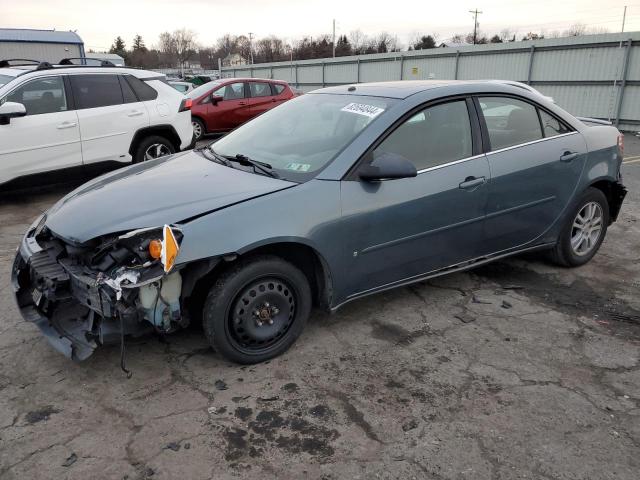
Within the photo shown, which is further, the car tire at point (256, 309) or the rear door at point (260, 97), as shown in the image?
the rear door at point (260, 97)

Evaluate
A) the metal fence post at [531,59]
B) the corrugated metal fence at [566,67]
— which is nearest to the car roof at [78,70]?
the corrugated metal fence at [566,67]

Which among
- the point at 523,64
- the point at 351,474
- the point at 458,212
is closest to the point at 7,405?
the point at 351,474

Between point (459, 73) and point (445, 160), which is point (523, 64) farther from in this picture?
point (445, 160)

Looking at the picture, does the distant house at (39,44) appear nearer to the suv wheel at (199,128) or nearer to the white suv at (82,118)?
the suv wheel at (199,128)

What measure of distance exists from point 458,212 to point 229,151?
5.73 ft

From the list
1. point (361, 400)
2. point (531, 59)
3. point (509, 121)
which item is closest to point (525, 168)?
point (509, 121)

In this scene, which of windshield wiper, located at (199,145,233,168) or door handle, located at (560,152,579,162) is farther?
door handle, located at (560,152,579,162)

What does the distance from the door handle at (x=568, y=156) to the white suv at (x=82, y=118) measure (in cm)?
566

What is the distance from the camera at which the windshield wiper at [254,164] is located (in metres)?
3.48

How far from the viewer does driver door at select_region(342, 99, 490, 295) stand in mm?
3430

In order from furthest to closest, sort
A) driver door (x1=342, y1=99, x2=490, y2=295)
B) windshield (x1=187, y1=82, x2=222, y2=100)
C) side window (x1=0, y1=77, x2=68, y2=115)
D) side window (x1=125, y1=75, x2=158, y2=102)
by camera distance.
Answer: windshield (x1=187, y1=82, x2=222, y2=100)
side window (x1=125, y1=75, x2=158, y2=102)
side window (x1=0, y1=77, x2=68, y2=115)
driver door (x1=342, y1=99, x2=490, y2=295)

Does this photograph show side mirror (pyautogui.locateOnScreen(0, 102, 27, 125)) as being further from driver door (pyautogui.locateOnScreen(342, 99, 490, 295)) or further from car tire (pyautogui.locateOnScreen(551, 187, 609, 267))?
car tire (pyautogui.locateOnScreen(551, 187, 609, 267))

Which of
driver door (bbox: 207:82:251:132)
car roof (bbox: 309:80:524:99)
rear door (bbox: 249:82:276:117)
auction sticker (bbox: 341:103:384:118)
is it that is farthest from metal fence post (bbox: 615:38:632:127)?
auction sticker (bbox: 341:103:384:118)

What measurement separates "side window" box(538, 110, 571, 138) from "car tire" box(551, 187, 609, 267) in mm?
593
